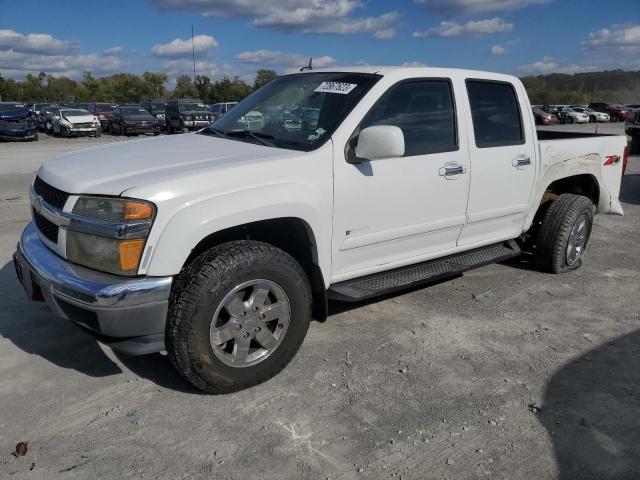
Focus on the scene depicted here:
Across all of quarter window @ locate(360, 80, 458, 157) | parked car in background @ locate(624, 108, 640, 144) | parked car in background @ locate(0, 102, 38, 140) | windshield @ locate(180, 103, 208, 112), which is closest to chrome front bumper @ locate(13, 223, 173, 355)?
quarter window @ locate(360, 80, 458, 157)

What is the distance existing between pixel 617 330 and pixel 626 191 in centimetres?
737

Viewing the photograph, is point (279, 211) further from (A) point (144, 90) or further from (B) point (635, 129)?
(A) point (144, 90)

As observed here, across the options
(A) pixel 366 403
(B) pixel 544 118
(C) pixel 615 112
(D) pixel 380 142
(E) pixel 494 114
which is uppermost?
(E) pixel 494 114

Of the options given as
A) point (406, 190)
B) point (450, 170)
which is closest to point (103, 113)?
point (450, 170)

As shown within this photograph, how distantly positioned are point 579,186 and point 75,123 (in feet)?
81.1

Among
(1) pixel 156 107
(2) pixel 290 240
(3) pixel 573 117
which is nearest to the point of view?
(2) pixel 290 240

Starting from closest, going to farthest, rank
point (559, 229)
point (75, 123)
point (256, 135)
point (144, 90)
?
point (256, 135) → point (559, 229) → point (75, 123) → point (144, 90)

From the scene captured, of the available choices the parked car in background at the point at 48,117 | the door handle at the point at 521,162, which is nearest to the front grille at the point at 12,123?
the parked car in background at the point at 48,117

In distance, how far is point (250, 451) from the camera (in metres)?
2.74

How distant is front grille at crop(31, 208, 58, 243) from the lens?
3.21m

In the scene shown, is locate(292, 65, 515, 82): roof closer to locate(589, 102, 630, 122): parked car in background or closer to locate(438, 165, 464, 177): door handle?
locate(438, 165, 464, 177): door handle

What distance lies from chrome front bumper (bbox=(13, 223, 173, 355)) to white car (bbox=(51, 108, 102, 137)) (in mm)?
25218

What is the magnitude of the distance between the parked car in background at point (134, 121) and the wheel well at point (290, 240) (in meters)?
25.0

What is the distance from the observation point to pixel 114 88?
83250 mm
